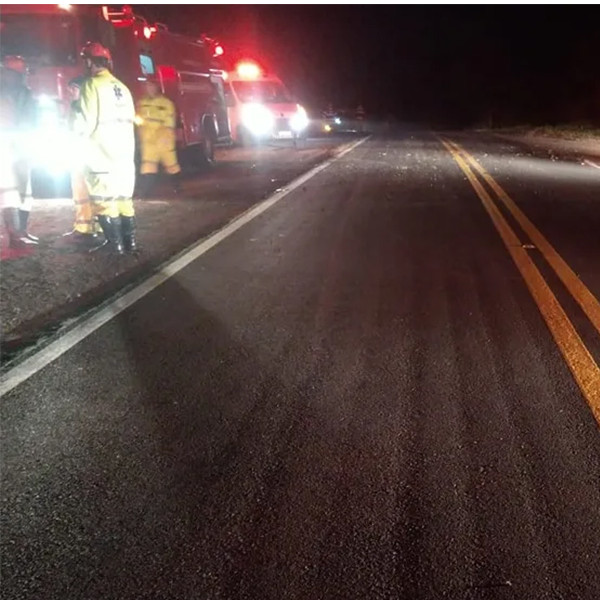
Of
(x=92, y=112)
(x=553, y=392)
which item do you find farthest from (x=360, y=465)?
(x=92, y=112)

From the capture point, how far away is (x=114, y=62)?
14453mm

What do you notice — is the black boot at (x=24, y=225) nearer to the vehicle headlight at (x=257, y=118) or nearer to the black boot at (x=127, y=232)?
the black boot at (x=127, y=232)

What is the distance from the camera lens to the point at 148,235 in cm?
960

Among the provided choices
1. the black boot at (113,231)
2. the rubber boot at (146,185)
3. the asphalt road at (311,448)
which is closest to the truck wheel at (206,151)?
the rubber boot at (146,185)

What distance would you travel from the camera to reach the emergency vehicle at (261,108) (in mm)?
25453

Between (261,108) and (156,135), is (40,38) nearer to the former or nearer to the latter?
(156,135)

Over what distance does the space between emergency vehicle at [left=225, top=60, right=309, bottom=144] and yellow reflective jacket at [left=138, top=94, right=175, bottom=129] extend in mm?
11796

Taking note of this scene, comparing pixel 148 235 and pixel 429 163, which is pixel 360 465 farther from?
pixel 429 163

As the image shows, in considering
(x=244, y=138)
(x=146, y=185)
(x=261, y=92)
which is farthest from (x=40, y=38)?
(x=261, y=92)

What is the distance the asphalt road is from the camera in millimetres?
2922

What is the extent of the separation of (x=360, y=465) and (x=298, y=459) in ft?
0.94

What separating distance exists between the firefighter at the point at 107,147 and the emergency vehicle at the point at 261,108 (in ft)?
54.7

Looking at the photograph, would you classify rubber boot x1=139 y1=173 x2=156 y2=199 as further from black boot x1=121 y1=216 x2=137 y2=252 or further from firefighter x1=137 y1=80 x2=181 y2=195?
black boot x1=121 y1=216 x2=137 y2=252

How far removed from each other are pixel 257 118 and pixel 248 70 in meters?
2.23
